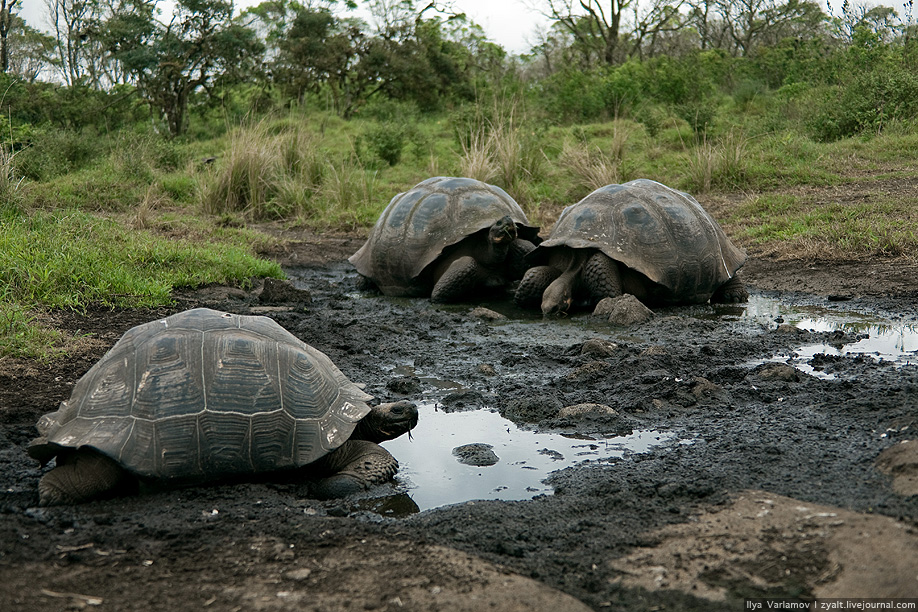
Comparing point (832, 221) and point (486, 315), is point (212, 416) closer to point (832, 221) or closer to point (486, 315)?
point (486, 315)

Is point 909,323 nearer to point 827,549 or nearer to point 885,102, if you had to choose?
point 827,549

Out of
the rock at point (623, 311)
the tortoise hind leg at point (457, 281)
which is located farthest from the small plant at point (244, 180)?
the rock at point (623, 311)

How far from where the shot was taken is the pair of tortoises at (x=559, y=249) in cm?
641

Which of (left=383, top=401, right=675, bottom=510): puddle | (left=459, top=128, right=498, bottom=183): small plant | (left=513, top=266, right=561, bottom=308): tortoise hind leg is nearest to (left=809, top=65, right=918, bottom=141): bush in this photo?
(left=459, top=128, right=498, bottom=183): small plant

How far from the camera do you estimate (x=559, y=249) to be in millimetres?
6840

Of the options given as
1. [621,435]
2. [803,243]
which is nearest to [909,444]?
[621,435]

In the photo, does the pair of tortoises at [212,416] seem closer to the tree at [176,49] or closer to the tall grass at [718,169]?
the tall grass at [718,169]

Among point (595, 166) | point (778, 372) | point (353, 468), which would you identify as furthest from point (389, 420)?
point (595, 166)

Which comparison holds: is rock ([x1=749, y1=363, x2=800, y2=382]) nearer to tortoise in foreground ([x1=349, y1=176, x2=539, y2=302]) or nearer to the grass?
tortoise in foreground ([x1=349, y1=176, x2=539, y2=302])

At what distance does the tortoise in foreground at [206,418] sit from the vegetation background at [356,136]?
1.77 m

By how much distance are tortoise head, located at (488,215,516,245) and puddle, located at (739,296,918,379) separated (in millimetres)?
2033

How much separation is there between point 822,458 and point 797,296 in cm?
420

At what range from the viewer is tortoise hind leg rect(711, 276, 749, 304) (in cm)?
688

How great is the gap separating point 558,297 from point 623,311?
635mm
